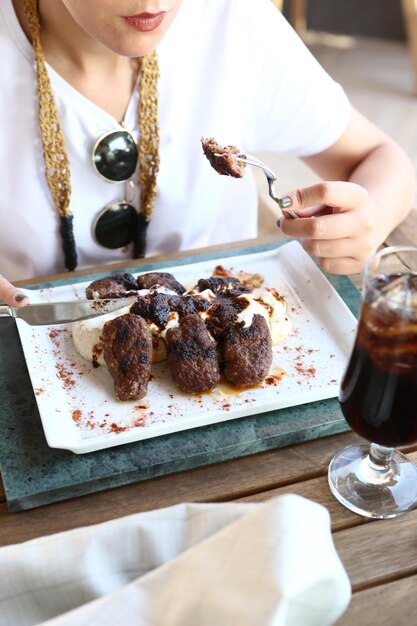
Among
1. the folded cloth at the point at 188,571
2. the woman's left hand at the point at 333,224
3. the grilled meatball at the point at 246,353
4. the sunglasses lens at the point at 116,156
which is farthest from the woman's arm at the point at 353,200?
the folded cloth at the point at 188,571

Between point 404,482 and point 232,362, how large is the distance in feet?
0.87

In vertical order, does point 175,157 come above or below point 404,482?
above

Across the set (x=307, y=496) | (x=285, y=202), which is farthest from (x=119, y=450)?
(x=285, y=202)

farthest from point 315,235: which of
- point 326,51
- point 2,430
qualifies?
point 326,51

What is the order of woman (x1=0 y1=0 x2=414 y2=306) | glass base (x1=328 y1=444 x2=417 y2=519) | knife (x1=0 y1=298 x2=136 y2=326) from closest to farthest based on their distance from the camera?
glass base (x1=328 y1=444 x2=417 y2=519) → knife (x1=0 y1=298 x2=136 y2=326) → woman (x1=0 y1=0 x2=414 y2=306)

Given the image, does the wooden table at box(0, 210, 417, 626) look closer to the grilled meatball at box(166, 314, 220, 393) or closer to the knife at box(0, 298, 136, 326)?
the grilled meatball at box(166, 314, 220, 393)

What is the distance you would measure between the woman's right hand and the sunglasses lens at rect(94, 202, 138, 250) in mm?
331

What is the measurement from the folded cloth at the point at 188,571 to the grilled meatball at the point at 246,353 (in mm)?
278

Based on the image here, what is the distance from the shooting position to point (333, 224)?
3.94ft

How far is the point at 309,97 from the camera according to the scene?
1494 millimetres

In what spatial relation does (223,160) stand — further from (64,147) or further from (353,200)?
(64,147)

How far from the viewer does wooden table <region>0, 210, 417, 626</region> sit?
2.58ft

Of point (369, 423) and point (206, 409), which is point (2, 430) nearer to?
point (206, 409)

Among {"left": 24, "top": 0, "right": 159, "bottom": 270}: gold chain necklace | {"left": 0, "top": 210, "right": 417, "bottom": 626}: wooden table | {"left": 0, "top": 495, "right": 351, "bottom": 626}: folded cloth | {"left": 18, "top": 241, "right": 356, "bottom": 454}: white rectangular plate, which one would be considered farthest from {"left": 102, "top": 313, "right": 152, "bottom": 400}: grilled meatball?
{"left": 24, "top": 0, "right": 159, "bottom": 270}: gold chain necklace
